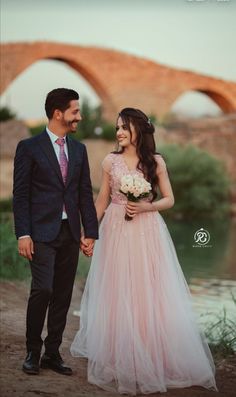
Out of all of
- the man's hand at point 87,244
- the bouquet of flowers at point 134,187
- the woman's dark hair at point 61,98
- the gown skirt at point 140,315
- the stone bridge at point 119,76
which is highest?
the stone bridge at point 119,76

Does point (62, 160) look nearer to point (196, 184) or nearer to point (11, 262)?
point (11, 262)

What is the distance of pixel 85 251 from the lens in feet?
12.4

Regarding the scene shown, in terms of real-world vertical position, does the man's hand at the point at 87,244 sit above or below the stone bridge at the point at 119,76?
below

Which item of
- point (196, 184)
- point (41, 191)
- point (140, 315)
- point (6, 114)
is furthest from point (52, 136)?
point (6, 114)

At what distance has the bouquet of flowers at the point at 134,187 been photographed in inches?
147

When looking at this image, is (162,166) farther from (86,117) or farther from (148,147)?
(86,117)

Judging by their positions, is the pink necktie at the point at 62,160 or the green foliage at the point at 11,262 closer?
the pink necktie at the point at 62,160

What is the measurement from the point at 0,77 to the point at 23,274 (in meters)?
14.8

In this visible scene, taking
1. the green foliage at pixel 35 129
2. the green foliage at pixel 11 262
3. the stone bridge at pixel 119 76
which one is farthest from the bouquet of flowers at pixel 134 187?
the stone bridge at pixel 119 76

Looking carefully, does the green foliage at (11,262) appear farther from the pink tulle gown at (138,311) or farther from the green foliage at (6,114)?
the green foliage at (6,114)

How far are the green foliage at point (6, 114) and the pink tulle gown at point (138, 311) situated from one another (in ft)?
48.7

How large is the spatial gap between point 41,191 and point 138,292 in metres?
0.77

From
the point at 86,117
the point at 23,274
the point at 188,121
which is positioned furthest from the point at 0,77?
the point at 23,274

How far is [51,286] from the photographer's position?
356cm
